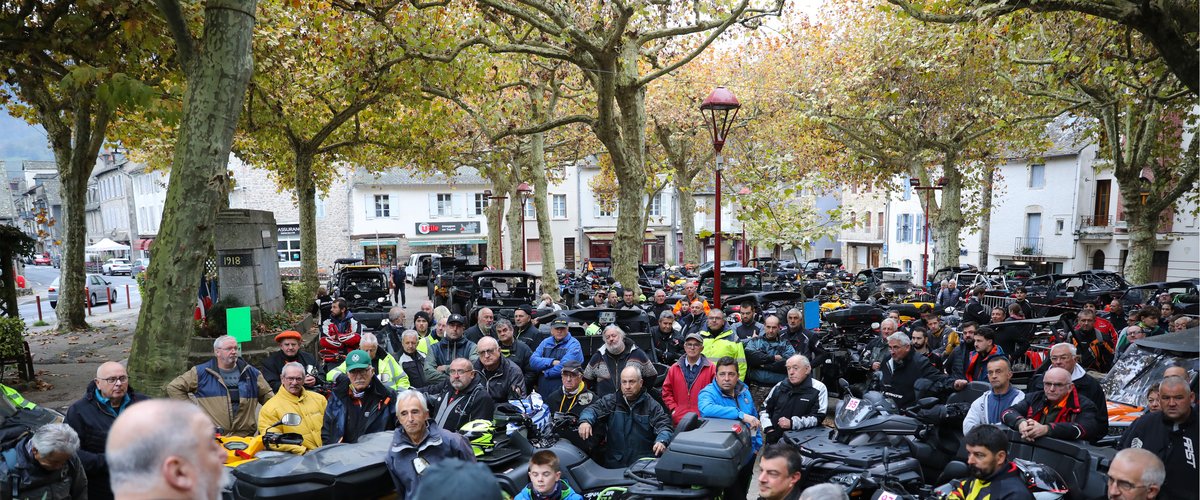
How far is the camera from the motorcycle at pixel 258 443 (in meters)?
5.21

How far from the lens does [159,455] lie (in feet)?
6.07

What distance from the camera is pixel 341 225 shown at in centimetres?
4375

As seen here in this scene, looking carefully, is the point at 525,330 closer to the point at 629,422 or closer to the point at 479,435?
the point at 629,422

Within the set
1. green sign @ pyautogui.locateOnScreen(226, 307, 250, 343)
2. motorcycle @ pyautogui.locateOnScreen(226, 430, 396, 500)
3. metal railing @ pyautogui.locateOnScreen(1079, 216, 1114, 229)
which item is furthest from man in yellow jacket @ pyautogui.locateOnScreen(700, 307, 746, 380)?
metal railing @ pyautogui.locateOnScreen(1079, 216, 1114, 229)

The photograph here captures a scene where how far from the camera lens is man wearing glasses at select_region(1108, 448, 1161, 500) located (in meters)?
3.90

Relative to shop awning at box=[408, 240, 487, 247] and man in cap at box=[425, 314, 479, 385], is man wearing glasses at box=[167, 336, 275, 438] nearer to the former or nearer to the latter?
man in cap at box=[425, 314, 479, 385]

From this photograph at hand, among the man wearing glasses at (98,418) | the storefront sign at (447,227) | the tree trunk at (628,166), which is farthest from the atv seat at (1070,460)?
the storefront sign at (447,227)

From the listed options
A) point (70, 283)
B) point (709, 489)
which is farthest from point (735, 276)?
point (70, 283)

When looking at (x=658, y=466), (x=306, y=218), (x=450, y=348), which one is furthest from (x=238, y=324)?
(x=306, y=218)

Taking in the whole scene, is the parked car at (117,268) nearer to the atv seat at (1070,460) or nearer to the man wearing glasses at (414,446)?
the man wearing glasses at (414,446)

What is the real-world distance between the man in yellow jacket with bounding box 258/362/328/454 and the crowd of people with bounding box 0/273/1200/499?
12mm

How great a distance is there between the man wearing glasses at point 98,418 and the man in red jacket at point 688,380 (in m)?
4.63

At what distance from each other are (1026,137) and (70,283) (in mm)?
27177

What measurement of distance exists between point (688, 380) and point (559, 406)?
136 centimetres
